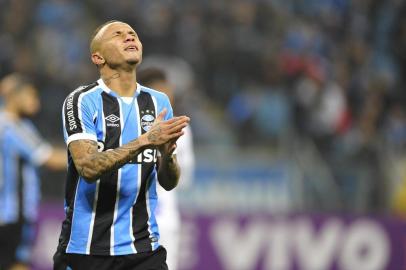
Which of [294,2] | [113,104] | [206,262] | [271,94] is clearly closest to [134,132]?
[113,104]

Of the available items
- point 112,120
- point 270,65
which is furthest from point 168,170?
point 270,65

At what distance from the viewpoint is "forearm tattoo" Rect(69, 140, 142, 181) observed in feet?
11.8

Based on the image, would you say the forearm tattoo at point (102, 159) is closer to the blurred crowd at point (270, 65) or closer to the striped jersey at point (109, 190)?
the striped jersey at point (109, 190)

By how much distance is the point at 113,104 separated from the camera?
3.88 meters

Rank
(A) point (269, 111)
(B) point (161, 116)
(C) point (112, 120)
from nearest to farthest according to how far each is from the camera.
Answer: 1. (B) point (161, 116)
2. (C) point (112, 120)
3. (A) point (269, 111)

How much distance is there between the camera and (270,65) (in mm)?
10398

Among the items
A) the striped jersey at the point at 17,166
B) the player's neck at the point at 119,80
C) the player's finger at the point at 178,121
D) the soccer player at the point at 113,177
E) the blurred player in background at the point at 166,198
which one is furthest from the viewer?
the striped jersey at the point at 17,166

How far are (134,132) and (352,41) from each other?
748 centimetres

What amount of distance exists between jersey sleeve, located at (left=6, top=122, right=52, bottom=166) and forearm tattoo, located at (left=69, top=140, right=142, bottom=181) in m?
3.51

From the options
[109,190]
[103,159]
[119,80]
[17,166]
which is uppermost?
[119,80]

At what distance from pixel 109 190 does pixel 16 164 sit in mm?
3404

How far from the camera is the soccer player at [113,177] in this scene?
382 centimetres

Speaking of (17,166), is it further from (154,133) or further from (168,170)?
(154,133)

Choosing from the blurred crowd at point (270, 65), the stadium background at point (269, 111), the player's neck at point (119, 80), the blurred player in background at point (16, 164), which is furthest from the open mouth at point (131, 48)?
the blurred crowd at point (270, 65)
